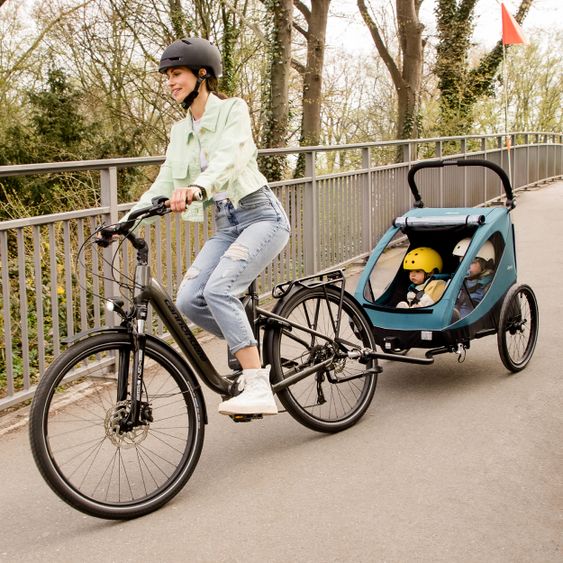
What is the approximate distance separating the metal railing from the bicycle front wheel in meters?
0.26

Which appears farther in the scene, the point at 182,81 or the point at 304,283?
the point at 304,283

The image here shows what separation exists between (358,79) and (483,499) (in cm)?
3000

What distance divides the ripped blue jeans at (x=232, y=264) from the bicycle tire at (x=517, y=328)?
189cm

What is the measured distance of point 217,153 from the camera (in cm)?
421

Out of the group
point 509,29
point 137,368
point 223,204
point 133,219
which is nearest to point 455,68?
point 509,29

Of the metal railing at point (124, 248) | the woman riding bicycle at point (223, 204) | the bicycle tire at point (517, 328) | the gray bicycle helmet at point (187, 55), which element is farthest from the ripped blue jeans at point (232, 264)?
the bicycle tire at point (517, 328)

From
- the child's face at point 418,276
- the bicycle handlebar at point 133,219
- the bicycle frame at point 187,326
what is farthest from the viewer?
the child's face at point 418,276

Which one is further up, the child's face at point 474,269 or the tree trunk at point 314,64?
the tree trunk at point 314,64

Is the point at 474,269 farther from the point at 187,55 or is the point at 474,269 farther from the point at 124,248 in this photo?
the point at 187,55

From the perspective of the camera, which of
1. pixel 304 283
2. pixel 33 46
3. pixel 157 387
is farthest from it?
pixel 33 46

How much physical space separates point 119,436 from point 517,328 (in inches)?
120

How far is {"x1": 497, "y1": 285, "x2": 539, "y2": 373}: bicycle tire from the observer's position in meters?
5.87

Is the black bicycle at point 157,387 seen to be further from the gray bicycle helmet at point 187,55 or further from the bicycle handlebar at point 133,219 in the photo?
the gray bicycle helmet at point 187,55

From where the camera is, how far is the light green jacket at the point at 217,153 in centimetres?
422
